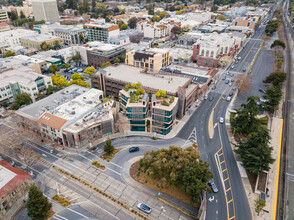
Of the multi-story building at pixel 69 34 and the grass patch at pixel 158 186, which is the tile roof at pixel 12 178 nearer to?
the grass patch at pixel 158 186

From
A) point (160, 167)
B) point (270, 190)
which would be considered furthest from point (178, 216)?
point (270, 190)

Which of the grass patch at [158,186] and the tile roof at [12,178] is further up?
the tile roof at [12,178]

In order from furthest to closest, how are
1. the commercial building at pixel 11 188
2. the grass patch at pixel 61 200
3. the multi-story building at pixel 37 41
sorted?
the multi-story building at pixel 37 41
the grass patch at pixel 61 200
the commercial building at pixel 11 188

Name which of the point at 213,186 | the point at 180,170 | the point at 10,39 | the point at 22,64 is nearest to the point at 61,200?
the point at 180,170

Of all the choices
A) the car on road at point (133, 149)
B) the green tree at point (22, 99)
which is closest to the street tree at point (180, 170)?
the car on road at point (133, 149)

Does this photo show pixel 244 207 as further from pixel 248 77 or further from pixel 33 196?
pixel 248 77

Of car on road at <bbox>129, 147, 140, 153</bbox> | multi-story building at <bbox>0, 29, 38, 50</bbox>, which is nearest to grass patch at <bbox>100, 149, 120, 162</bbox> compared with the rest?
car on road at <bbox>129, 147, 140, 153</bbox>

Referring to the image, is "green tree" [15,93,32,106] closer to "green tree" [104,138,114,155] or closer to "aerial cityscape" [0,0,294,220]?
"aerial cityscape" [0,0,294,220]
